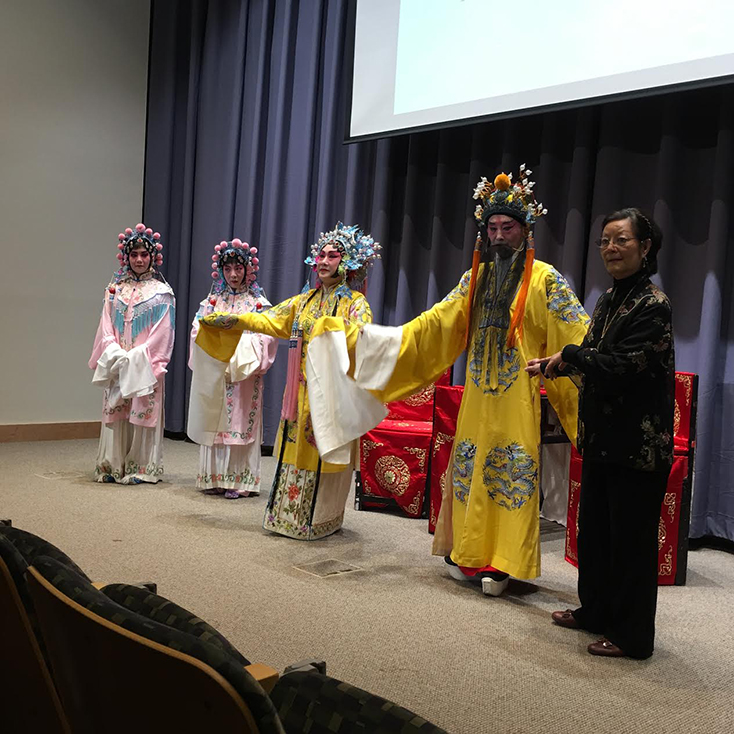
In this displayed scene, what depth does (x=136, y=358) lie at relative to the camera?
16.1ft

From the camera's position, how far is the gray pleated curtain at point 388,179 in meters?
4.16

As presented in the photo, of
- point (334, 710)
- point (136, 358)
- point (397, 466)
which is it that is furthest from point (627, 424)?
point (136, 358)

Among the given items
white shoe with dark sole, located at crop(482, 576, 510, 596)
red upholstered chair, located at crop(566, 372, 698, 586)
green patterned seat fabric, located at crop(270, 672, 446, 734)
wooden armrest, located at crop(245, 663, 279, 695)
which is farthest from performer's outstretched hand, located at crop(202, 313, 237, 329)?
green patterned seat fabric, located at crop(270, 672, 446, 734)

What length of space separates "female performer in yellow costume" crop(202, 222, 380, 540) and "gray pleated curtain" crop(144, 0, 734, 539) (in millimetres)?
1334

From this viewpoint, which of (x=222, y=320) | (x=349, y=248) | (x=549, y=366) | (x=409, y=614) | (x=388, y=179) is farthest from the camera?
(x=388, y=179)

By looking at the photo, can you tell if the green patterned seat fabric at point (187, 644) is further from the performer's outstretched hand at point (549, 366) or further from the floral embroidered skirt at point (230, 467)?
the floral embroidered skirt at point (230, 467)

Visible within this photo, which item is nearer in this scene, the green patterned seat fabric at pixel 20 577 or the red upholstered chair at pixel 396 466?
the green patterned seat fabric at pixel 20 577

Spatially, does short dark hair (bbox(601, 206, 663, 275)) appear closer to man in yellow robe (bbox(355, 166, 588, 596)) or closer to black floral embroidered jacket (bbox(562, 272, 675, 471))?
black floral embroidered jacket (bbox(562, 272, 675, 471))

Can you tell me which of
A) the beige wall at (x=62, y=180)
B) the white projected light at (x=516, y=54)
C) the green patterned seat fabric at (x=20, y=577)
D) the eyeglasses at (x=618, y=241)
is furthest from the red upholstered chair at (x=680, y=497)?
the beige wall at (x=62, y=180)

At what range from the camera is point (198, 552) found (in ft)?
11.8

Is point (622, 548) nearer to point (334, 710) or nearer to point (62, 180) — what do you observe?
point (334, 710)

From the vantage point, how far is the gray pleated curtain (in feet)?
13.7

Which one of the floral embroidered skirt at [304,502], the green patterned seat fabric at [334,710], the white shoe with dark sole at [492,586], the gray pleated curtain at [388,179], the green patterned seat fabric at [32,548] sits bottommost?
the white shoe with dark sole at [492,586]

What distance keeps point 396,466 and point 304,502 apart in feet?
2.77
